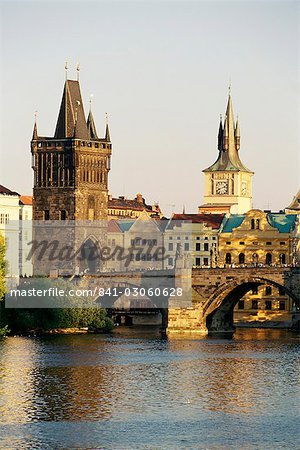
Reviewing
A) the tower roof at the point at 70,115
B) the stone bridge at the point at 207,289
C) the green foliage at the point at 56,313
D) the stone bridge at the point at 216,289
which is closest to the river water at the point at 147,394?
the green foliage at the point at 56,313

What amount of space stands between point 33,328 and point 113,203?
74609 mm

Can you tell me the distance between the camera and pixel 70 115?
151250 mm

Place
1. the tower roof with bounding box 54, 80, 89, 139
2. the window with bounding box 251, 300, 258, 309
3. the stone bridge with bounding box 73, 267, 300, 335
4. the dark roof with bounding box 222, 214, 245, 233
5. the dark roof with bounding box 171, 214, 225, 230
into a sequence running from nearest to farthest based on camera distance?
1. the stone bridge with bounding box 73, 267, 300, 335
2. the window with bounding box 251, 300, 258, 309
3. the dark roof with bounding box 222, 214, 245, 233
4. the dark roof with bounding box 171, 214, 225, 230
5. the tower roof with bounding box 54, 80, 89, 139

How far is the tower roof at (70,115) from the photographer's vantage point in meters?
150

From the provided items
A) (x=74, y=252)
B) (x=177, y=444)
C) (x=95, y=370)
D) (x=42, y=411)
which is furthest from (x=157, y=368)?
(x=74, y=252)

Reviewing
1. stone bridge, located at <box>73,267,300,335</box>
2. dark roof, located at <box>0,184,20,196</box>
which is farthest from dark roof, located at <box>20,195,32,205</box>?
stone bridge, located at <box>73,267,300,335</box>

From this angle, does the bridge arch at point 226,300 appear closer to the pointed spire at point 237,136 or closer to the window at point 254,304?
the window at point 254,304

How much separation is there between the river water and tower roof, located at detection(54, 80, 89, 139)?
4482cm

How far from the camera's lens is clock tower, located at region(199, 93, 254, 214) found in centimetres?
17912

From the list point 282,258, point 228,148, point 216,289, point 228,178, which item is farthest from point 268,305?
point 228,148

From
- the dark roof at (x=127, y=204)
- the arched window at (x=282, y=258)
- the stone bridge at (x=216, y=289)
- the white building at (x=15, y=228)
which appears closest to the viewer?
the stone bridge at (x=216, y=289)

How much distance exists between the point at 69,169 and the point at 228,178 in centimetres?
3307

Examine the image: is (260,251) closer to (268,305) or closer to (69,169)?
(268,305)

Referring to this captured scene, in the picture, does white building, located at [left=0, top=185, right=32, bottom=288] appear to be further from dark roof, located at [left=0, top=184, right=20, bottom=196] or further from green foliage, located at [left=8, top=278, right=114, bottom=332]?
green foliage, located at [left=8, top=278, right=114, bottom=332]
